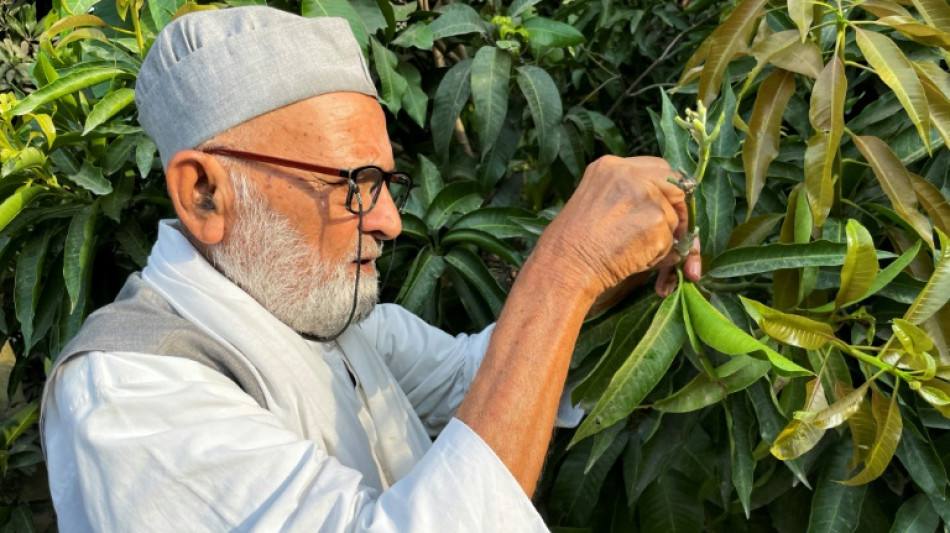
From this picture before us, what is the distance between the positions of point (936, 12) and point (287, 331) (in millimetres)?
1043

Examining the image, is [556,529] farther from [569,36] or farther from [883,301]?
[569,36]

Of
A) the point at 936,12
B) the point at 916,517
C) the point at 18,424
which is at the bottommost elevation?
the point at 18,424

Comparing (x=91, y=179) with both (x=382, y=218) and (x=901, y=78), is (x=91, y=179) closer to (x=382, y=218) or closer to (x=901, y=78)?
(x=382, y=218)

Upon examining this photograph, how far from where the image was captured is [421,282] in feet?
6.40

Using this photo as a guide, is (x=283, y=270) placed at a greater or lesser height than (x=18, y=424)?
greater

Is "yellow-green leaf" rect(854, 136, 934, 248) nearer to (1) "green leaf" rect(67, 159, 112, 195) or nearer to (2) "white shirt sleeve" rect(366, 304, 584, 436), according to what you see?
(2) "white shirt sleeve" rect(366, 304, 584, 436)

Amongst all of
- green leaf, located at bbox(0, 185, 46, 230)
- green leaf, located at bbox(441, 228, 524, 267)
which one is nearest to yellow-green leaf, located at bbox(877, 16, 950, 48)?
green leaf, located at bbox(441, 228, 524, 267)

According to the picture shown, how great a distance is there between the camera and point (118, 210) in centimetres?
192

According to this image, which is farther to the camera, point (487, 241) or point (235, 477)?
point (487, 241)

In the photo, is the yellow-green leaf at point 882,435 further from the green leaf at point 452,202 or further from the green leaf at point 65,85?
the green leaf at point 65,85

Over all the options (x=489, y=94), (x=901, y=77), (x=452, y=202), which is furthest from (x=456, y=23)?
(x=901, y=77)

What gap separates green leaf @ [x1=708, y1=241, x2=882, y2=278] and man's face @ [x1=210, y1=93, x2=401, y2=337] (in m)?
0.49

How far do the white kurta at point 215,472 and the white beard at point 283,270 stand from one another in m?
0.23

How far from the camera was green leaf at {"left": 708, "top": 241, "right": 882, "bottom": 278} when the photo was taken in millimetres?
1368
